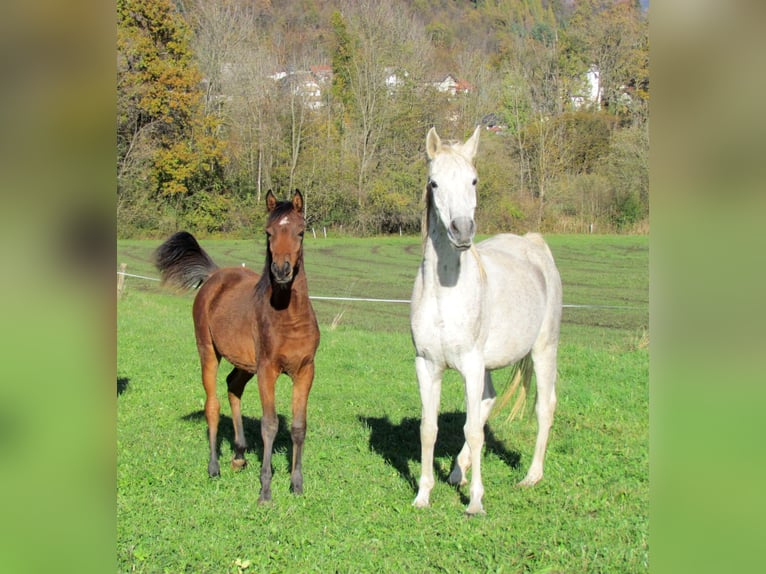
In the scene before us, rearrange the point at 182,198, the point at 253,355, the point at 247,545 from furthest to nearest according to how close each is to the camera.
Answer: the point at 182,198
the point at 253,355
the point at 247,545

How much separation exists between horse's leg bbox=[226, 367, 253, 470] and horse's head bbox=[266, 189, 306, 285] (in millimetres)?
1738

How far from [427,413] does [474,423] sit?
0.35 meters

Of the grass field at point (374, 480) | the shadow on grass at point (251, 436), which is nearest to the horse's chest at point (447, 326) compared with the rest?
the grass field at point (374, 480)

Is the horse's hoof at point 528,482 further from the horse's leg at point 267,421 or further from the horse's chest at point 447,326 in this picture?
the horse's leg at point 267,421

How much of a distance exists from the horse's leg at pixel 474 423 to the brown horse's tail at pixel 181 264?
306 centimetres

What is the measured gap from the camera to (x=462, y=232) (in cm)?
412

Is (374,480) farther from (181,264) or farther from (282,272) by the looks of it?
(181,264)

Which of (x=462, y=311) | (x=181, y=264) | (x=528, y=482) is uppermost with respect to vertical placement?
(x=181, y=264)

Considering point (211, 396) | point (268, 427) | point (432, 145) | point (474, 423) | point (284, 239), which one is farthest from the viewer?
point (211, 396)

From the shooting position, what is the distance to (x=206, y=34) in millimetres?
37125

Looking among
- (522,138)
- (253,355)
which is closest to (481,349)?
(253,355)

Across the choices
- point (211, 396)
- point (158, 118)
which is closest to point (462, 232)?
point (211, 396)
